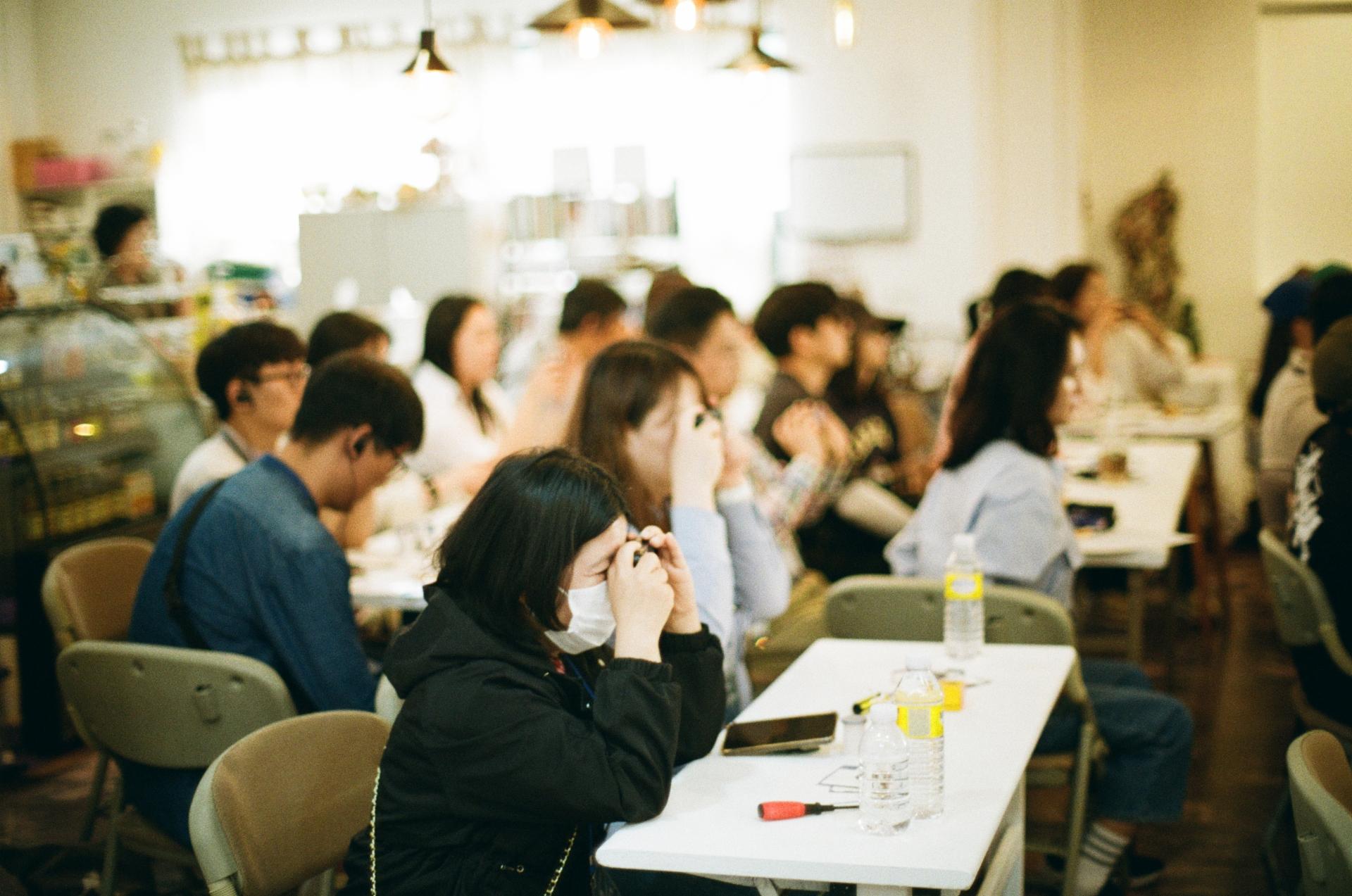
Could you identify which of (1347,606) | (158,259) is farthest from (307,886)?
(158,259)

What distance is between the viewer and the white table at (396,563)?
3398 mm

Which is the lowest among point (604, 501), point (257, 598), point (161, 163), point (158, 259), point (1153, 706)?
point (1153, 706)

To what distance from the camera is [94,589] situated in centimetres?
337

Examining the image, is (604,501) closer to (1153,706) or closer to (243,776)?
(243,776)

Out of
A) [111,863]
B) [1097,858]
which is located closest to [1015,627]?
[1097,858]

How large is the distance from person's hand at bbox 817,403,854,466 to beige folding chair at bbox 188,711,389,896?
2.15 metres

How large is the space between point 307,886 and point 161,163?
24.6 ft

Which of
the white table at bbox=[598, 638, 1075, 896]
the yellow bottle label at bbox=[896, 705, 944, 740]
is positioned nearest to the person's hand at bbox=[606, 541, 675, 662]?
the white table at bbox=[598, 638, 1075, 896]

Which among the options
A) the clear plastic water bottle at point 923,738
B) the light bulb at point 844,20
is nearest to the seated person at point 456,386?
the light bulb at point 844,20

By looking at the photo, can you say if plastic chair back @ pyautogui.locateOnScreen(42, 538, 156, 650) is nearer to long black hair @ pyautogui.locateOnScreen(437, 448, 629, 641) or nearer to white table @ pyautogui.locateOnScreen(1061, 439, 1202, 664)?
long black hair @ pyautogui.locateOnScreen(437, 448, 629, 641)

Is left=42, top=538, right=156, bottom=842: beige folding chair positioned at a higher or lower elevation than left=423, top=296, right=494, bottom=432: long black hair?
lower

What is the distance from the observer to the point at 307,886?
2188 millimetres

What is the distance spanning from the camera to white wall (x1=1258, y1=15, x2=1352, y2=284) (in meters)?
4.50

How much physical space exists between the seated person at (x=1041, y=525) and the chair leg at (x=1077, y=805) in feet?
0.24
